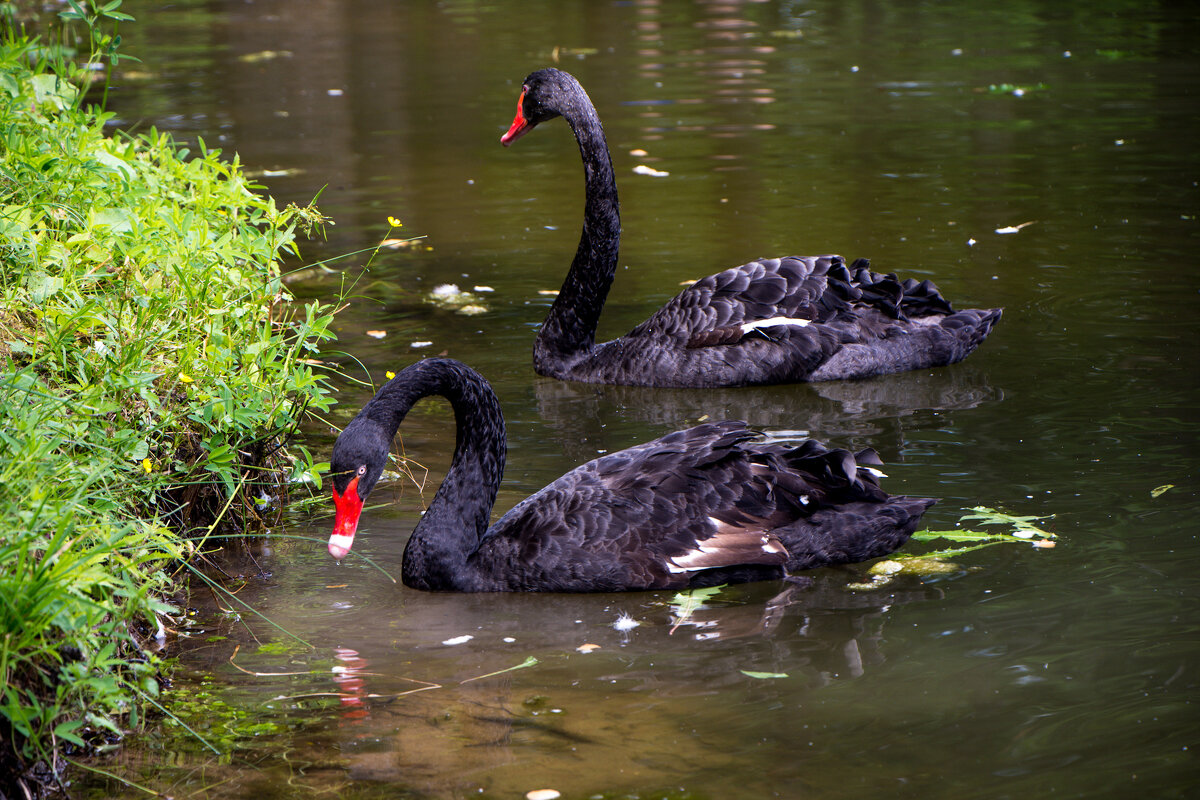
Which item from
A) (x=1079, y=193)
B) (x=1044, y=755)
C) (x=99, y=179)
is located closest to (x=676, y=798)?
(x=1044, y=755)

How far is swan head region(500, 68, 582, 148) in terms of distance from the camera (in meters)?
7.66

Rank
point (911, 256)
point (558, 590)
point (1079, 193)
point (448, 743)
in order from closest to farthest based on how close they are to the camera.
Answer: point (448, 743)
point (558, 590)
point (911, 256)
point (1079, 193)

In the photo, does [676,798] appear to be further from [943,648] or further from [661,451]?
[661,451]

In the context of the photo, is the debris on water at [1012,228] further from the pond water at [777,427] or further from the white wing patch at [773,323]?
the white wing patch at [773,323]

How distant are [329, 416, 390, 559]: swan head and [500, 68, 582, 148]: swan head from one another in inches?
138

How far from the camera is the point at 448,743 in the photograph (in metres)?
3.76

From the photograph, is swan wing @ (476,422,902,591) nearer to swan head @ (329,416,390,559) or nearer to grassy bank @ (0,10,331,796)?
swan head @ (329,416,390,559)

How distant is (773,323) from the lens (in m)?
7.00

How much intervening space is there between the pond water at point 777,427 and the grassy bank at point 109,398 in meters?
0.29

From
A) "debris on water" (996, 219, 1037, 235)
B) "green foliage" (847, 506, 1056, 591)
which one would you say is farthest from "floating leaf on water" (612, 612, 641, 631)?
"debris on water" (996, 219, 1037, 235)

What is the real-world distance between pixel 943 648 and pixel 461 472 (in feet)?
5.61

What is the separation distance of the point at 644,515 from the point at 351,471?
0.99 meters

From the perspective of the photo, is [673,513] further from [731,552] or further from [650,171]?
[650,171]

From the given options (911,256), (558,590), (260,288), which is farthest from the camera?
(911,256)
